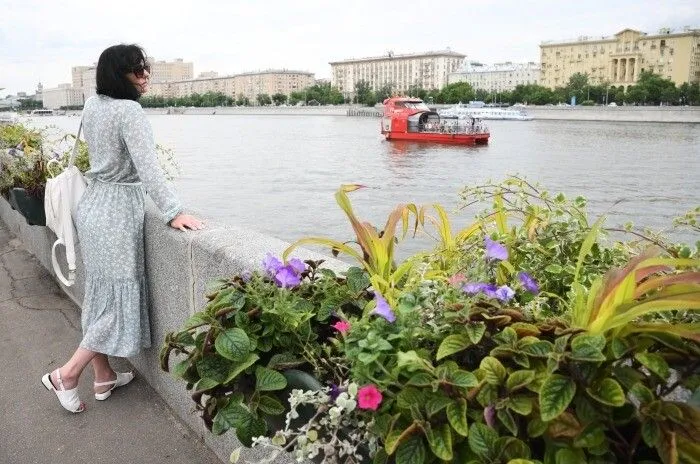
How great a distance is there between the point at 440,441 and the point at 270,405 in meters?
0.47

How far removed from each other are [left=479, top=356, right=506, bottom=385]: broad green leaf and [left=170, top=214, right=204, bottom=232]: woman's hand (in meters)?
1.69

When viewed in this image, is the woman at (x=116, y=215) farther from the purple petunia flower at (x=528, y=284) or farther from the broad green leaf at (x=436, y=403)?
the broad green leaf at (x=436, y=403)

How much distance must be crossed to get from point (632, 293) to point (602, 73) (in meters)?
138

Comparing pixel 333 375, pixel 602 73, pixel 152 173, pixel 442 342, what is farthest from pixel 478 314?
pixel 602 73

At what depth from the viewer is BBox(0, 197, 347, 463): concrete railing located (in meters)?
2.18

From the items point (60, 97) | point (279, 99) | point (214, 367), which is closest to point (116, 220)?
point (214, 367)

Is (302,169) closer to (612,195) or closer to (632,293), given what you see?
(612,195)

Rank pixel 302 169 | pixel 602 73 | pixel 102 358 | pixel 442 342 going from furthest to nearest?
1. pixel 602 73
2. pixel 302 169
3. pixel 102 358
4. pixel 442 342

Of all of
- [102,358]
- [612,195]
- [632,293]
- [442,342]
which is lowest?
[612,195]

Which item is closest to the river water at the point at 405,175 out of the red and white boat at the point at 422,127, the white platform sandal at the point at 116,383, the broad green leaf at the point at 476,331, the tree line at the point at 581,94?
the red and white boat at the point at 422,127

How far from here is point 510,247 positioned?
1.60 meters

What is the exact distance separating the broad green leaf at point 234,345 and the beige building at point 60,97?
183996 millimetres

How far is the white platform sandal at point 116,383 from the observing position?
2965 millimetres

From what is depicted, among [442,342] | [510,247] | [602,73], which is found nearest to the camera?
[442,342]
